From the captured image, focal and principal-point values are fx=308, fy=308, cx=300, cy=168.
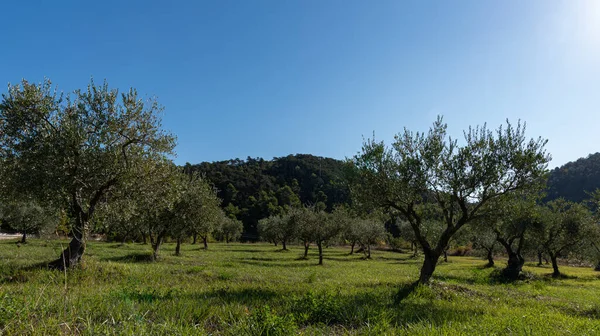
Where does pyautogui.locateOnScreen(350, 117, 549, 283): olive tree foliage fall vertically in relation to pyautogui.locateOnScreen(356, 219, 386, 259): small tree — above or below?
above

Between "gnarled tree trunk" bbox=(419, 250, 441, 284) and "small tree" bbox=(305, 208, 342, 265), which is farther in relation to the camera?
Answer: "small tree" bbox=(305, 208, 342, 265)

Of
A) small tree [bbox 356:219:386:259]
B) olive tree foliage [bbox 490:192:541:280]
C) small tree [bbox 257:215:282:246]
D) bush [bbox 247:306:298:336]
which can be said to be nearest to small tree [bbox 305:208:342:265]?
small tree [bbox 356:219:386:259]

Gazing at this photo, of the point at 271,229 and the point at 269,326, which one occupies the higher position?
the point at 269,326

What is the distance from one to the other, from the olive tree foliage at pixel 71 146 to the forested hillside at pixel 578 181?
140 metres

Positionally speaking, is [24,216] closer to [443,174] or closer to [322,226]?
[322,226]

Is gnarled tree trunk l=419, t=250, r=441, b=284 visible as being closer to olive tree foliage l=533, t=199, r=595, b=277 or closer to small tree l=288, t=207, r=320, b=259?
olive tree foliage l=533, t=199, r=595, b=277

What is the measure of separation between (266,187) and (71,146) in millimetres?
155258

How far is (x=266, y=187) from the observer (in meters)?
171

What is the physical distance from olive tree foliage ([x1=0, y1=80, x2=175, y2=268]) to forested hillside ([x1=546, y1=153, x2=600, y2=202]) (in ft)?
459

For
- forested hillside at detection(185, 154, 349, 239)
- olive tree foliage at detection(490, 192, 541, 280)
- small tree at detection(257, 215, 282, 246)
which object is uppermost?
forested hillside at detection(185, 154, 349, 239)

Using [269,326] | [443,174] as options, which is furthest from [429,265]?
[269,326]

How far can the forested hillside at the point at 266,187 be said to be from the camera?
5674 inches

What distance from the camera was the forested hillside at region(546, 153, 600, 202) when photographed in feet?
376

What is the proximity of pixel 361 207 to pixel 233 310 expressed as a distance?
39.9ft
